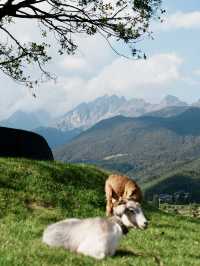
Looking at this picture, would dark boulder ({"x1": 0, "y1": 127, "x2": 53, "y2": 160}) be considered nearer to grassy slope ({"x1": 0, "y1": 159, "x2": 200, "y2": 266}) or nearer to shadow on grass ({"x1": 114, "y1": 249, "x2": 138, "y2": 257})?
grassy slope ({"x1": 0, "y1": 159, "x2": 200, "y2": 266})

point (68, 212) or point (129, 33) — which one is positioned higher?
point (129, 33)

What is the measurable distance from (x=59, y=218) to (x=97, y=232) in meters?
9.96

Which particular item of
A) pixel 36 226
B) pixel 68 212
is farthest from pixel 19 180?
pixel 36 226

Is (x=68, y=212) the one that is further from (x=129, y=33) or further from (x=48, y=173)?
(x=129, y=33)

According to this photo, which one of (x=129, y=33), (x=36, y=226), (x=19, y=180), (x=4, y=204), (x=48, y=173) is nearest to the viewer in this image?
(x=36, y=226)

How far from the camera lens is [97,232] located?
15266mm

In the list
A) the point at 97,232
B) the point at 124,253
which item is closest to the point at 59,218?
the point at 124,253

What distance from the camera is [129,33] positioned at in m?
34.6

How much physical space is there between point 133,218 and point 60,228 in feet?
7.17

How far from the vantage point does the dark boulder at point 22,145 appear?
36719 millimetres

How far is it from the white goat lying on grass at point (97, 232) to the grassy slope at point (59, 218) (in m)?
0.39

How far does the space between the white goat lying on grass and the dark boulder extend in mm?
20930

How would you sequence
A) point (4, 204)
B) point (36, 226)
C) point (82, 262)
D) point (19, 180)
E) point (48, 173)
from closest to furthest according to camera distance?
point (82, 262) < point (36, 226) < point (4, 204) < point (19, 180) < point (48, 173)

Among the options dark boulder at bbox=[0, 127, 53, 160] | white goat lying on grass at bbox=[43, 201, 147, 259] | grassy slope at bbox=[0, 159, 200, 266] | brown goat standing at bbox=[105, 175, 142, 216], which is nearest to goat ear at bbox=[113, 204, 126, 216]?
white goat lying on grass at bbox=[43, 201, 147, 259]
